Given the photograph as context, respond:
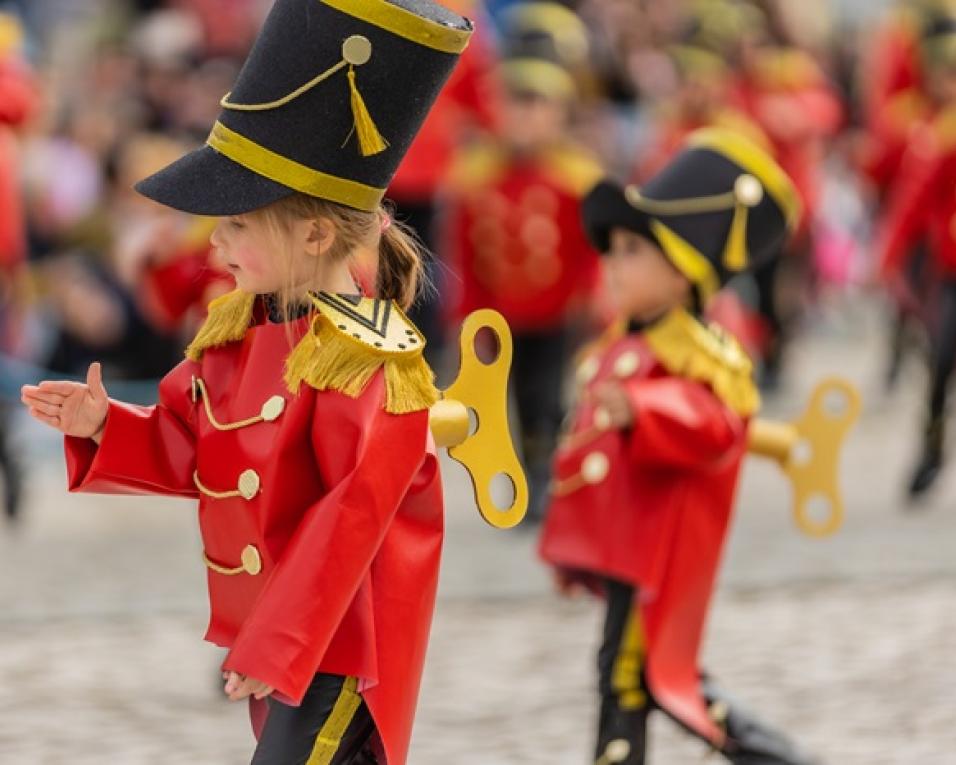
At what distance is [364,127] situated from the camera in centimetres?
316

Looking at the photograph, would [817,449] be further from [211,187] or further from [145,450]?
[211,187]

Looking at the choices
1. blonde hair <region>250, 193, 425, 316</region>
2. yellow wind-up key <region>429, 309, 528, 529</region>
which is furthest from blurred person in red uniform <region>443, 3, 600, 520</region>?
blonde hair <region>250, 193, 425, 316</region>

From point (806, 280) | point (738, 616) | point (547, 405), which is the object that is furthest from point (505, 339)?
point (806, 280)

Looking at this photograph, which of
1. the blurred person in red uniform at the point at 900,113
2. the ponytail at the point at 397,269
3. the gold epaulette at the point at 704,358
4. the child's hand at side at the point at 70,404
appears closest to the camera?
the child's hand at side at the point at 70,404

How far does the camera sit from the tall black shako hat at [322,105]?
314cm

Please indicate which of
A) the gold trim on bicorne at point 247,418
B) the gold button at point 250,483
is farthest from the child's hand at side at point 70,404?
the gold button at point 250,483

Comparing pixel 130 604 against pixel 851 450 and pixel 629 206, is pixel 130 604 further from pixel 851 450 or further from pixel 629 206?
pixel 851 450

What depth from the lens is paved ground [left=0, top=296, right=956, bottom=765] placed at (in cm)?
499

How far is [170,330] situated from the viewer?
29.4 feet

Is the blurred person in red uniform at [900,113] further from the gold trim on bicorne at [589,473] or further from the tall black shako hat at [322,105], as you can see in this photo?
the tall black shako hat at [322,105]

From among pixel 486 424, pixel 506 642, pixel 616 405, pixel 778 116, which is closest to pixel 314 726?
pixel 486 424

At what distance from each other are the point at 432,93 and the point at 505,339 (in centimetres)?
48

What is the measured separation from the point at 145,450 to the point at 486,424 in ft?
1.85

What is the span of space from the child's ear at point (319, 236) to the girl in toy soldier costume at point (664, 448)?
1230mm
